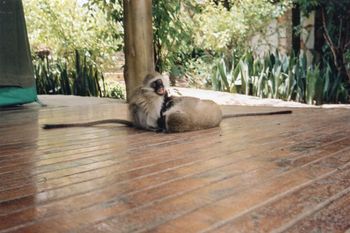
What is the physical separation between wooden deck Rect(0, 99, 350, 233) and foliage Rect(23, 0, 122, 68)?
5.19 meters

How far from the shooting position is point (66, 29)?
24.5ft

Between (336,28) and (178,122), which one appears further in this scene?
(336,28)

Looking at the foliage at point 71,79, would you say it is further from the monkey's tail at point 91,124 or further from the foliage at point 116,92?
the monkey's tail at point 91,124

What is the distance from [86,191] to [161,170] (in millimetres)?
295

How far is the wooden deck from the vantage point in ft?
3.16

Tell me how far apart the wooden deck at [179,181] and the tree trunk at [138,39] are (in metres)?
1.39

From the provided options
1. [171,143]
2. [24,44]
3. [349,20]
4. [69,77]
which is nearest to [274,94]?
[349,20]

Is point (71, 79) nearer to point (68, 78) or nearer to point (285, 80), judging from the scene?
point (68, 78)

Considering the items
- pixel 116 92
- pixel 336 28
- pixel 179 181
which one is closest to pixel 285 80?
pixel 336 28

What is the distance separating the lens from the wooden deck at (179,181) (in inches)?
37.9

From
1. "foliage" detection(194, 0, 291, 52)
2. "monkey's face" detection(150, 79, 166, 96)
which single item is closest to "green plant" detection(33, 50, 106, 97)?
"foliage" detection(194, 0, 291, 52)

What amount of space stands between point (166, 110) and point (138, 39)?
54.0 inches

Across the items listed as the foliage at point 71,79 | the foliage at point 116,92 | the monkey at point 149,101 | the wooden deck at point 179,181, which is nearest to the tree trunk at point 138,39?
the monkey at point 149,101

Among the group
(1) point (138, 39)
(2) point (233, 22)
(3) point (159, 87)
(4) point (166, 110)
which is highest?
(2) point (233, 22)
